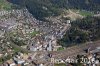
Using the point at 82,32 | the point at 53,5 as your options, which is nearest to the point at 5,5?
the point at 53,5

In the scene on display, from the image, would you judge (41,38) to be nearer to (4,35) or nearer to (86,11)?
(4,35)

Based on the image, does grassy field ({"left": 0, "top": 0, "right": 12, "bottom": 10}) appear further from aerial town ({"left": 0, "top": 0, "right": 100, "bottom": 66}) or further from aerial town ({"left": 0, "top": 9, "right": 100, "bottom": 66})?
aerial town ({"left": 0, "top": 0, "right": 100, "bottom": 66})

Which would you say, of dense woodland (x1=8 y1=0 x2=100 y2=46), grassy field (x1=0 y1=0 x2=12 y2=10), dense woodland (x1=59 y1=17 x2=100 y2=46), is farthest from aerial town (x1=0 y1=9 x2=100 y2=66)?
grassy field (x1=0 y1=0 x2=12 y2=10)

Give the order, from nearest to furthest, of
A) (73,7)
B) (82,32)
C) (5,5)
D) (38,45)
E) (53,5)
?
(38,45)
(82,32)
(73,7)
(53,5)
(5,5)

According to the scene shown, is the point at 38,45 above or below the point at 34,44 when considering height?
above

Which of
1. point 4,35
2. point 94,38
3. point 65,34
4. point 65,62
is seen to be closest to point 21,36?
point 4,35

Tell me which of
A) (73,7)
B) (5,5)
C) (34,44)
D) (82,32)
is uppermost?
(82,32)

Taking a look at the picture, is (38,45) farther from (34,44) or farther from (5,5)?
(5,5)
